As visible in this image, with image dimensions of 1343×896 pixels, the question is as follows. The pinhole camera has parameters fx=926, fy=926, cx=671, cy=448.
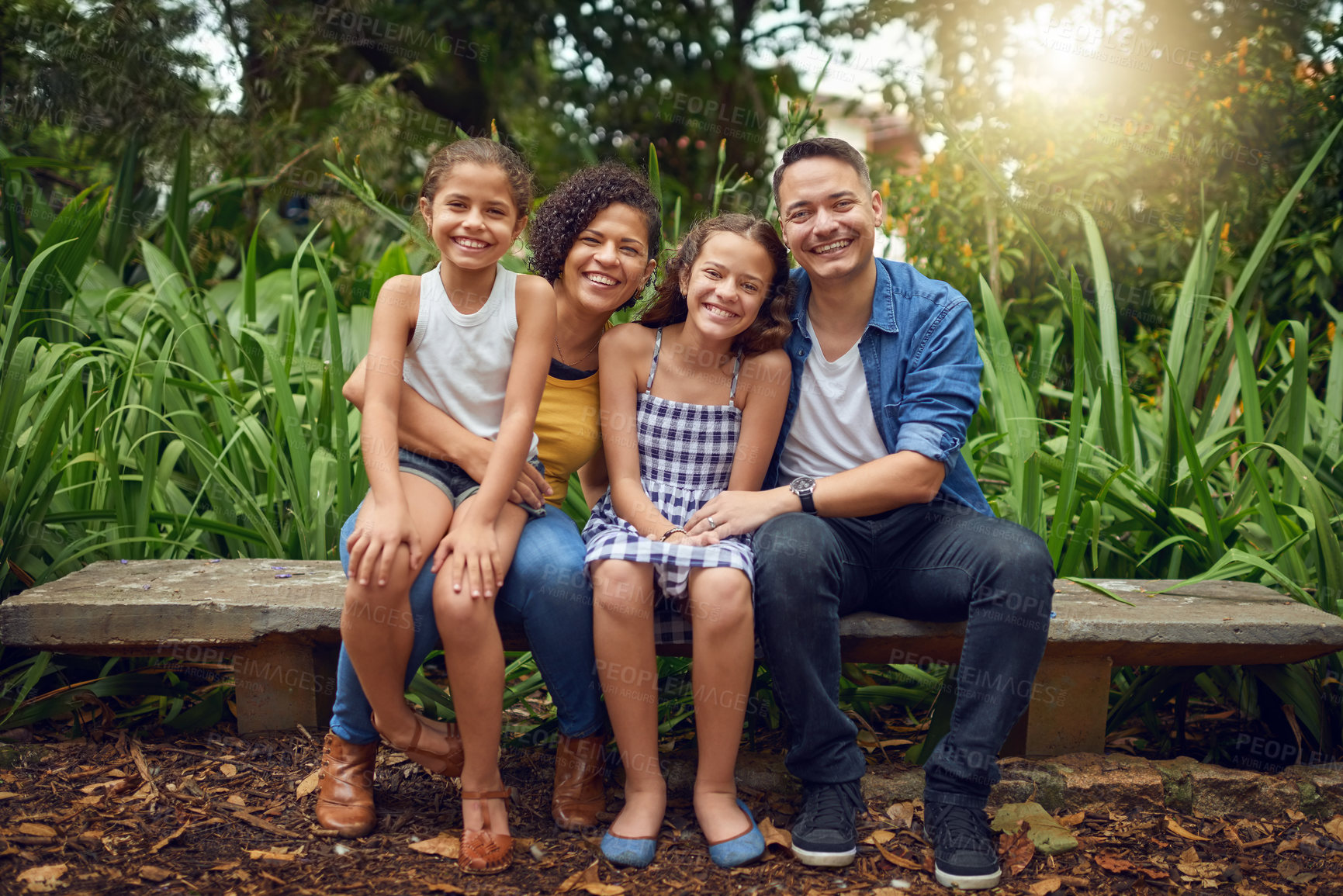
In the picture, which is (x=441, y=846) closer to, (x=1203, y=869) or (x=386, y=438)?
(x=386, y=438)

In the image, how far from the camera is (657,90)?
636cm

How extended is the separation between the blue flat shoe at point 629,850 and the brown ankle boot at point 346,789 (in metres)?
0.44

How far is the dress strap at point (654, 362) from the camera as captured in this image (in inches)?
74.7

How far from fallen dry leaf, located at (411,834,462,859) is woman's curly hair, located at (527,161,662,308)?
113cm

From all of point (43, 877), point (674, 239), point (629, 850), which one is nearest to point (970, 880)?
point (629, 850)

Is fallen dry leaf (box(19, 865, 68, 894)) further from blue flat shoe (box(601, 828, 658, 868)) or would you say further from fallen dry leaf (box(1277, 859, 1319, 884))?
fallen dry leaf (box(1277, 859, 1319, 884))

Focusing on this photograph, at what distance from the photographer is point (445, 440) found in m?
1.75


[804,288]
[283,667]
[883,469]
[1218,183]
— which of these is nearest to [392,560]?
[283,667]

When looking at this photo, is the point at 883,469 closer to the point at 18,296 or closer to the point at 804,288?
the point at 804,288

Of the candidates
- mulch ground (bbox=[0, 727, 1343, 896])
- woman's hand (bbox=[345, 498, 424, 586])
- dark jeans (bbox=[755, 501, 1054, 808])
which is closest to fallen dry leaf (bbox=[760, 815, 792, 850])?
mulch ground (bbox=[0, 727, 1343, 896])

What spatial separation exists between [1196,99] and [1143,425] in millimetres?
1759

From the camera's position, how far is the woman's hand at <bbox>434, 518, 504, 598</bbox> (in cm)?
157

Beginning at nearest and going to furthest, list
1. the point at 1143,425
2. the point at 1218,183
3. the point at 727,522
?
1. the point at 727,522
2. the point at 1143,425
3. the point at 1218,183

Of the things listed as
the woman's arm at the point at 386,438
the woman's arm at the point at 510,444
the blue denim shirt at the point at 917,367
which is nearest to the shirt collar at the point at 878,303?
the blue denim shirt at the point at 917,367
